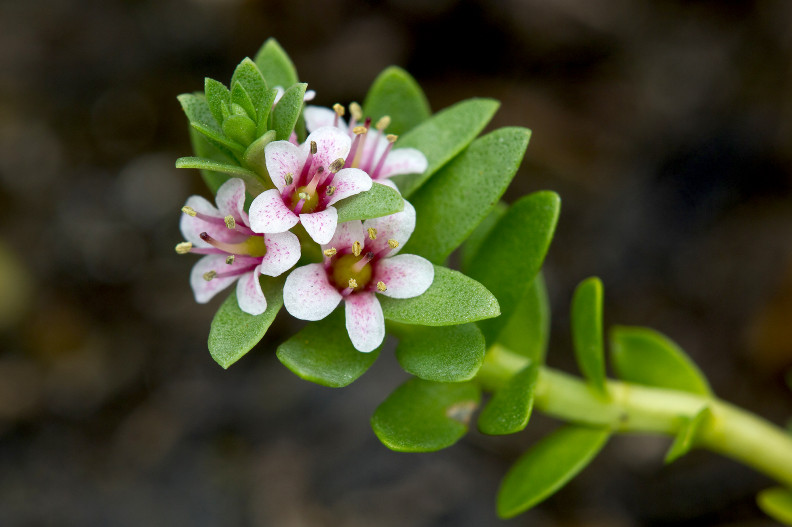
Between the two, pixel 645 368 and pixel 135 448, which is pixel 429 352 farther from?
pixel 135 448

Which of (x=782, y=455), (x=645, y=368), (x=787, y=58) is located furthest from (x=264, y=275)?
(x=787, y=58)

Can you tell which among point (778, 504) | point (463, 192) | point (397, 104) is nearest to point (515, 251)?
point (463, 192)

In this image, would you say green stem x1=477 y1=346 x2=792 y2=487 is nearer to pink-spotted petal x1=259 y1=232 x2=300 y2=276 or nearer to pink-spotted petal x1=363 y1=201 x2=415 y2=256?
pink-spotted petal x1=363 y1=201 x2=415 y2=256

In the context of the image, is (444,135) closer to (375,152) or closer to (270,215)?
(375,152)

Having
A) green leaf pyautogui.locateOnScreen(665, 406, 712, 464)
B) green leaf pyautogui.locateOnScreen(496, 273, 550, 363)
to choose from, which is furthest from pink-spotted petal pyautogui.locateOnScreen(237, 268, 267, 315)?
green leaf pyautogui.locateOnScreen(665, 406, 712, 464)

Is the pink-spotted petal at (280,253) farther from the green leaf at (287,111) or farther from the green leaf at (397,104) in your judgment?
the green leaf at (397,104)

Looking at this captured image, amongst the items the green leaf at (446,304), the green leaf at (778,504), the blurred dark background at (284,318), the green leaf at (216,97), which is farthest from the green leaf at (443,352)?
the blurred dark background at (284,318)
